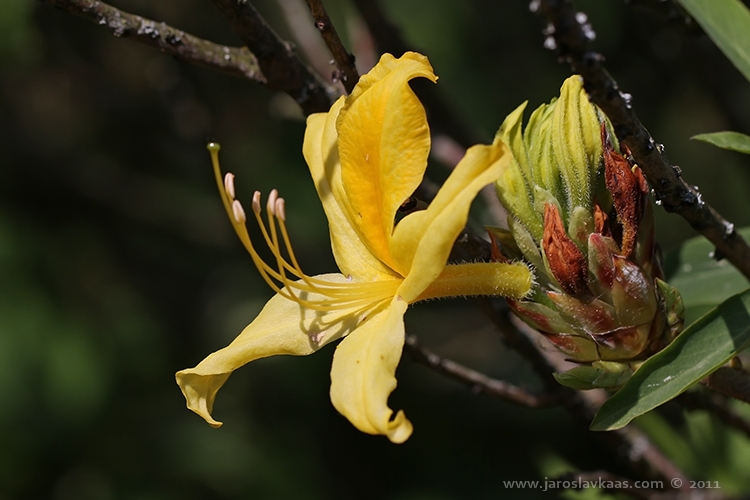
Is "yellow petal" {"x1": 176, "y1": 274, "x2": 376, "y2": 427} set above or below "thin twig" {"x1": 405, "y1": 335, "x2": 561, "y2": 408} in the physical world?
above

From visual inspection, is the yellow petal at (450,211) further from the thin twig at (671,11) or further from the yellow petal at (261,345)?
the thin twig at (671,11)

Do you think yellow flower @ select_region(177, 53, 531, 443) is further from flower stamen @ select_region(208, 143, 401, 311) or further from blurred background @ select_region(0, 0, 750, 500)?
blurred background @ select_region(0, 0, 750, 500)

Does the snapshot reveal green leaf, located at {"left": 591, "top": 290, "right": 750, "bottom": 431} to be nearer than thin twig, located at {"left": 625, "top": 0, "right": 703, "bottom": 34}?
Yes

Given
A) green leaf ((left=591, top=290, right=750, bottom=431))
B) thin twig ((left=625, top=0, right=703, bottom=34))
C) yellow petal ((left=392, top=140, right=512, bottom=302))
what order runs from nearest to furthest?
1. yellow petal ((left=392, top=140, right=512, bottom=302))
2. green leaf ((left=591, top=290, right=750, bottom=431))
3. thin twig ((left=625, top=0, right=703, bottom=34))

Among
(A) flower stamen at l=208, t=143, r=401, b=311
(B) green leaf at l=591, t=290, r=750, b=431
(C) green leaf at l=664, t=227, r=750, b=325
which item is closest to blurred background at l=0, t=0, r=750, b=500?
(C) green leaf at l=664, t=227, r=750, b=325

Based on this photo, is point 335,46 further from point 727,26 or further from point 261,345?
point 727,26

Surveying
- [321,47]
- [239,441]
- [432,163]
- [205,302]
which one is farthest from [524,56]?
[239,441]
